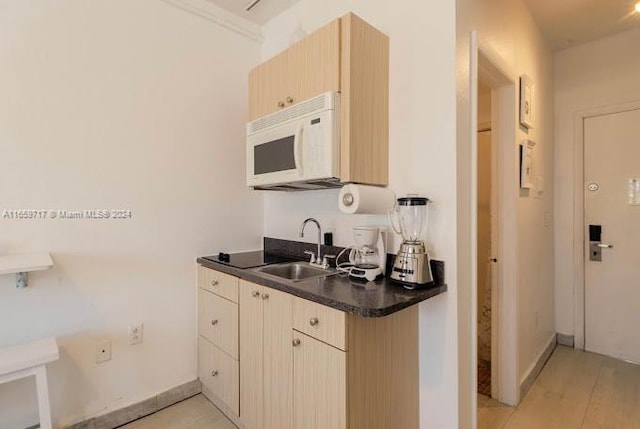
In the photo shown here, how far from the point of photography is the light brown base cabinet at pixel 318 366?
4.03 ft

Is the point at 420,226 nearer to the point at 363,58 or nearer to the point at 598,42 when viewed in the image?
the point at 363,58

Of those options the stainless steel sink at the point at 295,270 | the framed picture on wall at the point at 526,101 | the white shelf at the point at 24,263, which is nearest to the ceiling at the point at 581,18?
the framed picture on wall at the point at 526,101

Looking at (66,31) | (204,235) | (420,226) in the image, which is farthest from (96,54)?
(420,226)

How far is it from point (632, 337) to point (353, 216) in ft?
8.57

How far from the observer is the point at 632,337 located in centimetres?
262

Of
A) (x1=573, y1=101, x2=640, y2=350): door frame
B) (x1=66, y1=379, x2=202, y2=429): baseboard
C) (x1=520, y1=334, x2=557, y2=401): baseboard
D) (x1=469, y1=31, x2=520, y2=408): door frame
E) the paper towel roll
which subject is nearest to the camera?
the paper towel roll

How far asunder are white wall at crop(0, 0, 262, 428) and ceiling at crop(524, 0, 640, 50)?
7.26 feet

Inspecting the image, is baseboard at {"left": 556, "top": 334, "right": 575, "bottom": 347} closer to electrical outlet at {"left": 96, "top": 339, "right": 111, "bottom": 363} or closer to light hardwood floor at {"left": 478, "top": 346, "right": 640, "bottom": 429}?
light hardwood floor at {"left": 478, "top": 346, "right": 640, "bottom": 429}

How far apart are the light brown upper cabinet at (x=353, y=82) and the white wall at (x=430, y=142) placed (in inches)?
2.7

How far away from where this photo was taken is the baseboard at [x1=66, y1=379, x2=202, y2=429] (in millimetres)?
1811

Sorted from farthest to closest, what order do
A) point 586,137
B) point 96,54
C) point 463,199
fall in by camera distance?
point 586,137, point 96,54, point 463,199

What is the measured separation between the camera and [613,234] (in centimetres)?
271

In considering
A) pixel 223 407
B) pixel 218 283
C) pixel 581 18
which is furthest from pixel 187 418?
pixel 581 18

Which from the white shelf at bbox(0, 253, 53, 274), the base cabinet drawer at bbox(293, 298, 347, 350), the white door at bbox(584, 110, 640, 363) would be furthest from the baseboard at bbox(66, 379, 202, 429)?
the white door at bbox(584, 110, 640, 363)
